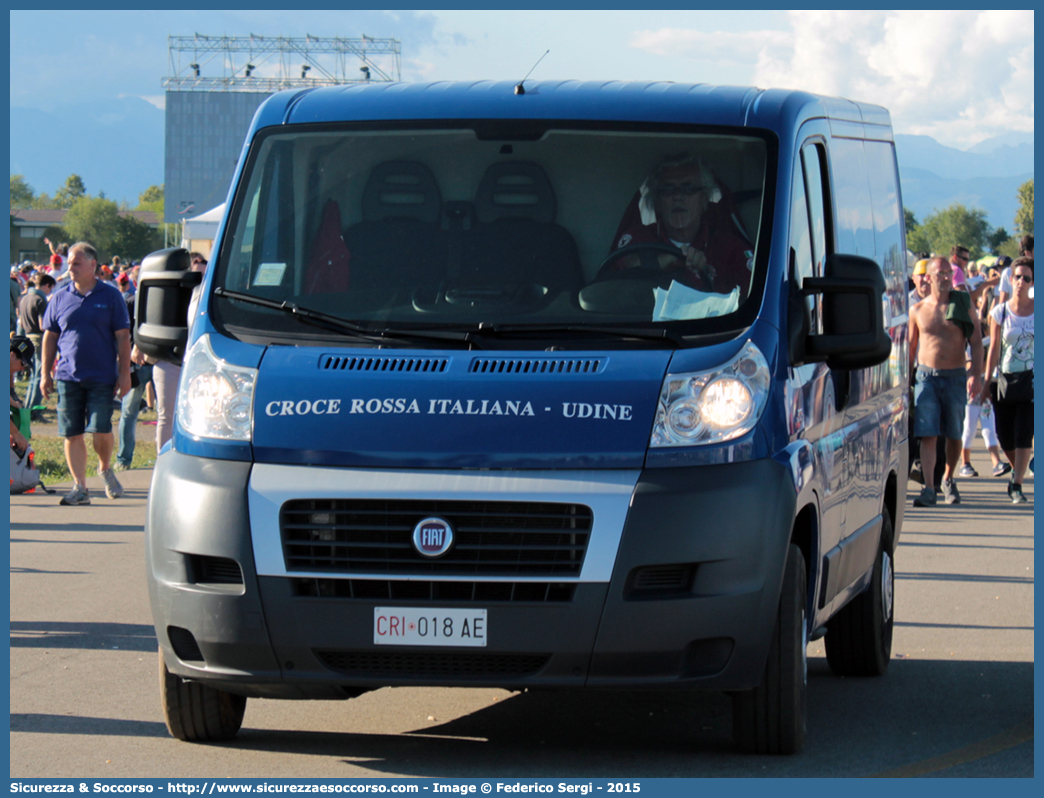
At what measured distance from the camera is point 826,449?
599 centimetres

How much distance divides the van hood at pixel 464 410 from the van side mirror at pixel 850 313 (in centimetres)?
68

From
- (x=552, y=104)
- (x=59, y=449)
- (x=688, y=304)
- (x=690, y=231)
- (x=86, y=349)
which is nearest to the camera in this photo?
(x=688, y=304)

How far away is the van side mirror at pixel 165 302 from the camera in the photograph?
5977 millimetres

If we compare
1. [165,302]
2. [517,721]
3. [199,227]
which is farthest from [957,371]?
[199,227]

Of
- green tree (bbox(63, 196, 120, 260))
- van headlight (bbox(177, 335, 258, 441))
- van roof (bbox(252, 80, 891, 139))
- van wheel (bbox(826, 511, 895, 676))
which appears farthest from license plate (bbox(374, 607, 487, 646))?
green tree (bbox(63, 196, 120, 260))

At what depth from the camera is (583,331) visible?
17.7 feet

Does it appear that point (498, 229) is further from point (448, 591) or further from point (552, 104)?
point (448, 591)

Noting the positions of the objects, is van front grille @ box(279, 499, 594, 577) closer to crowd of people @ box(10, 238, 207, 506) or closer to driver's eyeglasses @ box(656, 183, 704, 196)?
driver's eyeglasses @ box(656, 183, 704, 196)

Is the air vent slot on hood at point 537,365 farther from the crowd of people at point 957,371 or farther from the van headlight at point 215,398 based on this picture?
the crowd of people at point 957,371

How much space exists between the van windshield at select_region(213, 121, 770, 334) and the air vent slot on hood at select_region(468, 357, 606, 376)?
0.75ft

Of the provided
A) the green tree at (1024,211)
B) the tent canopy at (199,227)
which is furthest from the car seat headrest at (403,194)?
the green tree at (1024,211)

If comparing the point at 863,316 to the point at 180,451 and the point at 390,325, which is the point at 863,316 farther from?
the point at 180,451

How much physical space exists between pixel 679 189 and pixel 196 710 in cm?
252

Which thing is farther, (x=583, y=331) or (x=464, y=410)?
(x=583, y=331)
